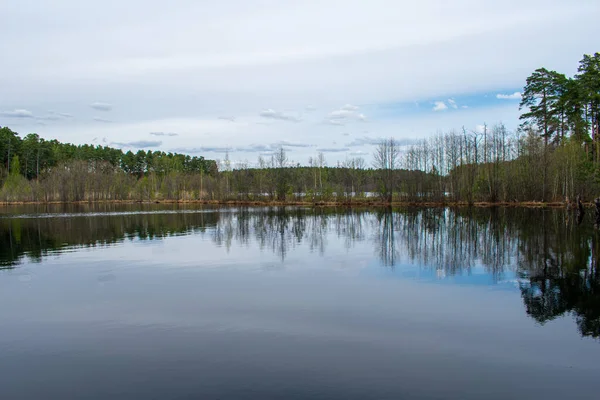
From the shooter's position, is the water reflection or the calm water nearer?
the calm water

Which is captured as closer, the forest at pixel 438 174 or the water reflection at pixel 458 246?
the water reflection at pixel 458 246

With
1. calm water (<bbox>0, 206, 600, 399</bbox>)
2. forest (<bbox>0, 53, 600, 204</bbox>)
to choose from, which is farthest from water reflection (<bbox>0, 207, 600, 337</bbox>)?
forest (<bbox>0, 53, 600, 204</bbox>)

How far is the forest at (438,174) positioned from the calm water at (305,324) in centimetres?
3152

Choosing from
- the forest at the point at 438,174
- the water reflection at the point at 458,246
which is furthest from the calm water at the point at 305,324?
the forest at the point at 438,174

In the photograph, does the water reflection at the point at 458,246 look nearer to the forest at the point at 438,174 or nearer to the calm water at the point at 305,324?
the calm water at the point at 305,324

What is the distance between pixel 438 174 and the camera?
66938 millimetres

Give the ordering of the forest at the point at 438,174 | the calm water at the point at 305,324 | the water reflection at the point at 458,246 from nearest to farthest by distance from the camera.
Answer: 1. the calm water at the point at 305,324
2. the water reflection at the point at 458,246
3. the forest at the point at 438,174

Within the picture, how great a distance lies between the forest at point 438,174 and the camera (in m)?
51.7

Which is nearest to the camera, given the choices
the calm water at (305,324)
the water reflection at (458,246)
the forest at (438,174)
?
the calm water at (305,324)

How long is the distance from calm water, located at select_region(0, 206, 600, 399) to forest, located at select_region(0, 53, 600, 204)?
31.5 meters

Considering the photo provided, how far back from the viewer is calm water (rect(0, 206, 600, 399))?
768 centimetres

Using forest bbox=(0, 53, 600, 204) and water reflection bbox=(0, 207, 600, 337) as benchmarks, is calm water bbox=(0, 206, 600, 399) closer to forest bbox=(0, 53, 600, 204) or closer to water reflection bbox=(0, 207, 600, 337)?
water reflection bbox=(0, 207, 600, 337)

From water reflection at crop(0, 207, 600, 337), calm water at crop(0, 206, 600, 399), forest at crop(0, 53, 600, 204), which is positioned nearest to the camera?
calm water at crop(0, 206, 600, 399)

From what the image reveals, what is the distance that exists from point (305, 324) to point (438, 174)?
196ft
